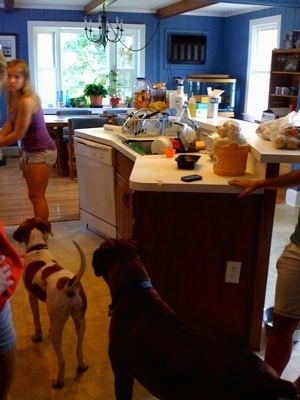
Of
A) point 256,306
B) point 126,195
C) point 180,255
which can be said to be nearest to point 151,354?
point 180,255

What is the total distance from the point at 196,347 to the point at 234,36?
23.7 ft

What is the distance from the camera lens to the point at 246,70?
7473mm

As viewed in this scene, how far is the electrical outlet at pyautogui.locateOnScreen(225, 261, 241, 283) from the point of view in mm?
2225

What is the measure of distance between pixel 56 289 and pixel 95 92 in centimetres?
598

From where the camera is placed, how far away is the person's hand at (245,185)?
196cm

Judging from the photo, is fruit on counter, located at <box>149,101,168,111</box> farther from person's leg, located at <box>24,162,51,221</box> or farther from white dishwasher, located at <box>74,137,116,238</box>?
person's leg, located at <box>24,162,51,221</box>

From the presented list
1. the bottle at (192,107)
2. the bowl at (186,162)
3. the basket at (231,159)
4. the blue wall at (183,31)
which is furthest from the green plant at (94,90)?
the basket at (231,159)

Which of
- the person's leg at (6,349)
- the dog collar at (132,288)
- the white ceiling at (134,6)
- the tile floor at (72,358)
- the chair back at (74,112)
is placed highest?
the white ceiling at (134,6)

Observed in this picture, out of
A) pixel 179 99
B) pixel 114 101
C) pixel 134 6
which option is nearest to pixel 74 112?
pixel 114 101

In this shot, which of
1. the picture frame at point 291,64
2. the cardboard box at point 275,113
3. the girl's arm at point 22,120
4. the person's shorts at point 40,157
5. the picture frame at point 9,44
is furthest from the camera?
the picture frame at point 9,44

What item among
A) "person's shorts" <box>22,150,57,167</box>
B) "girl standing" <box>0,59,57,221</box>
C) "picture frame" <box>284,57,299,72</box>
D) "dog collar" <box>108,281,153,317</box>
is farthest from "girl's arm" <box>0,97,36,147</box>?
"picture frame" <box>284,57,299,72</box>

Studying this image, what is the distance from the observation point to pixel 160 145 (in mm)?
2904

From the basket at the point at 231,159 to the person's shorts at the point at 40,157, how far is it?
60.1 inches

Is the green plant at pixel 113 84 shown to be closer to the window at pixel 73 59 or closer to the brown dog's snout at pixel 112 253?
the window at pixel 73 59
